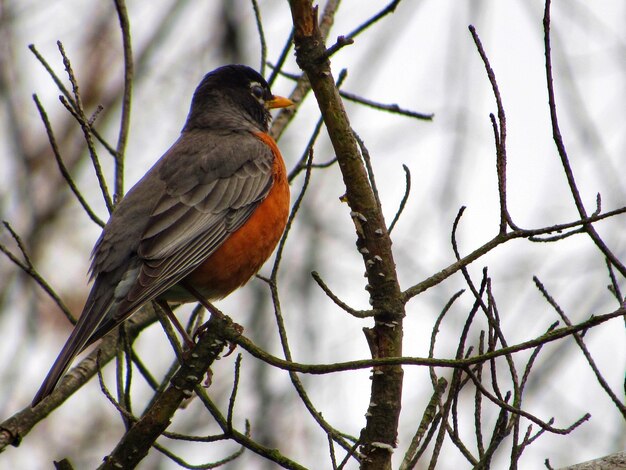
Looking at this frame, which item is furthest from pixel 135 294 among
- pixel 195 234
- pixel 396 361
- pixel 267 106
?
pixel 267 106

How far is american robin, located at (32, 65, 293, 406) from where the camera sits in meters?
→ 3.94

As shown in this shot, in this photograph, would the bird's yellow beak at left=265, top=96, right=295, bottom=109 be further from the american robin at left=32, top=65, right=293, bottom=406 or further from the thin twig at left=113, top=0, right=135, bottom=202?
the thin twig at left=113, top=0, right=135, bottom=202

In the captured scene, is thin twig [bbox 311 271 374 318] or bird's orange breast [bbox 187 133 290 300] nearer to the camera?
thin twig [bbox 311 271 374 318]

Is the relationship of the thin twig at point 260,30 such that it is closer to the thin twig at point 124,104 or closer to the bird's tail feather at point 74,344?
the thin twig at point 124,104

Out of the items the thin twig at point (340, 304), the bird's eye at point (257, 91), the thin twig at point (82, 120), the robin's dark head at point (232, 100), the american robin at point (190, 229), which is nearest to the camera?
the thin twig at point (340, 304)

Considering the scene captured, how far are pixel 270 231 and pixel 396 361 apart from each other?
7.04ft

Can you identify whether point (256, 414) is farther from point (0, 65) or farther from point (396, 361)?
point (396, 361)

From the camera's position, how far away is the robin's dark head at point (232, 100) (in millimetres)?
5887

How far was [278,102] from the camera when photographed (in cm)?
573

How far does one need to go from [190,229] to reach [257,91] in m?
1.97

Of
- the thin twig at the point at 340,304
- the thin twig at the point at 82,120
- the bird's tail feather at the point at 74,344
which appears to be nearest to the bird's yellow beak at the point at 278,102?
the thin twig at the point at 82,120

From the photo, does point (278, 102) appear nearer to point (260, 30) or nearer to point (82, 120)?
point (260, 30)

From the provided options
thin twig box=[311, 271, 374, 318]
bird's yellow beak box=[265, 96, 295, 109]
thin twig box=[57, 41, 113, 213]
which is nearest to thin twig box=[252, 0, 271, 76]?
bird's yellow beak box=[265, 96, 295, 109]

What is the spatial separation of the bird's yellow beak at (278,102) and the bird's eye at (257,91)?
13cm
